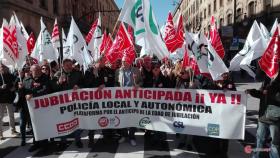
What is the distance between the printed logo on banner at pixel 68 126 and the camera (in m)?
6.47

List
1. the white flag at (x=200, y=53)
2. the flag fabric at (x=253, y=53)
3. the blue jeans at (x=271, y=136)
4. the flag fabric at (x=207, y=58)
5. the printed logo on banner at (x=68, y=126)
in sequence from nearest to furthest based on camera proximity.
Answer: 1. the blue jeans at (x=271, y=136)
2. the flag fabric at (x=207, y=58)
3. the white flag at (x=200, y=53)
4. the printed logo on banner at (x=68, y=126)
5. the flag fabric at (x=253, y=53)

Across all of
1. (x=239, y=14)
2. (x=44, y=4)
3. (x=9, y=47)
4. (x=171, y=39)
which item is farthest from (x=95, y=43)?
(x=239, y=14)

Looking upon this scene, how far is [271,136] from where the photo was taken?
15.7 ft

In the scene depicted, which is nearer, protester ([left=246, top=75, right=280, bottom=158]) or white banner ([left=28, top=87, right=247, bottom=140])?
protester ([left=246, top=75, right=280, bottom=158])

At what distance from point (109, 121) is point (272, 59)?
3384mm

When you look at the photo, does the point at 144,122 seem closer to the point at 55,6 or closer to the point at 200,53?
the point at 200,53

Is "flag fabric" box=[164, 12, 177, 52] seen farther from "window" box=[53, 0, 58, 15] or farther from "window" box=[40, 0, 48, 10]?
"window" box=[53, 0, 58, 15]

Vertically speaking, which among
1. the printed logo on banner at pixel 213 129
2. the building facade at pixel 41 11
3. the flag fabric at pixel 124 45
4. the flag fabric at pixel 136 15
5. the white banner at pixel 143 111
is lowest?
the printed logo on banner at pixel 213 129

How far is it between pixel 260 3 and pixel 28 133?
2858 centimetres

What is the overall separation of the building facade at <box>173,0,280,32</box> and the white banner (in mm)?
10372

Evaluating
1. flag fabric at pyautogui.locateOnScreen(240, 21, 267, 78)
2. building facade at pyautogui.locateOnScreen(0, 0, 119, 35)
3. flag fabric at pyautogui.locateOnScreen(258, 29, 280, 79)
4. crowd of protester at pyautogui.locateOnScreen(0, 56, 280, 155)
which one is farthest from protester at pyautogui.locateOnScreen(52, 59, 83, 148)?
building facade at pyautogui.locateOnScreen(0, 0, 119, 35)

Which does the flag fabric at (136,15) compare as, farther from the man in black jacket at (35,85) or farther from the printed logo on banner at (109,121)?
the man in black jacket at (35,85)

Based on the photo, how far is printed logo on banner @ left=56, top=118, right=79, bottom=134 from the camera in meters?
6.47

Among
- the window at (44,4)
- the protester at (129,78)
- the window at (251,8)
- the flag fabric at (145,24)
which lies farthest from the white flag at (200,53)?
the window at (251,8)
